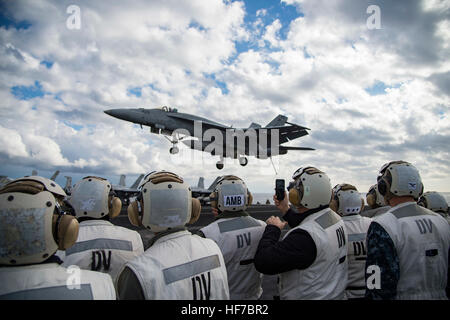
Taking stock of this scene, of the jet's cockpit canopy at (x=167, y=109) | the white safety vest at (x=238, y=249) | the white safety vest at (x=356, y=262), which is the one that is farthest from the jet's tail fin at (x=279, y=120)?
the white safety vest at (x=238, y=249)

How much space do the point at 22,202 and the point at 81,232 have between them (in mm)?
1979

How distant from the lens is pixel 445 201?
6.13 metres

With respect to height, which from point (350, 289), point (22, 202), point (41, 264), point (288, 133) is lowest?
point (350, 289)

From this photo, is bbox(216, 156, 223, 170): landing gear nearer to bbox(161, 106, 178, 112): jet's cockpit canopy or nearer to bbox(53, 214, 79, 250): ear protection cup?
bbox(161, 106, 178, 112): jet's cockpit canopy

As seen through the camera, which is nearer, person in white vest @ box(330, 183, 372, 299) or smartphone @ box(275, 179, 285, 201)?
smartphone @ box(275, 179, 285, 201)

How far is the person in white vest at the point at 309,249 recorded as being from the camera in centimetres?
286

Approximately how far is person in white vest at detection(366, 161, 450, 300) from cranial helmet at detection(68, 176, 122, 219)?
332 centimetres

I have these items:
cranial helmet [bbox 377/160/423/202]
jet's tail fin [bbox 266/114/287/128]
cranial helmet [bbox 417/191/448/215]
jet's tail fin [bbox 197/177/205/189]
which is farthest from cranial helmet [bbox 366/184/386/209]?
jet's tail fin [bbox 197/177/205/189]

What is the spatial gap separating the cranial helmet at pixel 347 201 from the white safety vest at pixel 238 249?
80.5 inches

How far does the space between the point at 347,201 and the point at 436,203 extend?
8.27ft

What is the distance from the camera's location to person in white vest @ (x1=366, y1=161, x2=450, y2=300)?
9.42 feet

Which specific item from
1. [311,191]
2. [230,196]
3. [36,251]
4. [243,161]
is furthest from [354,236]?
[243,161]
